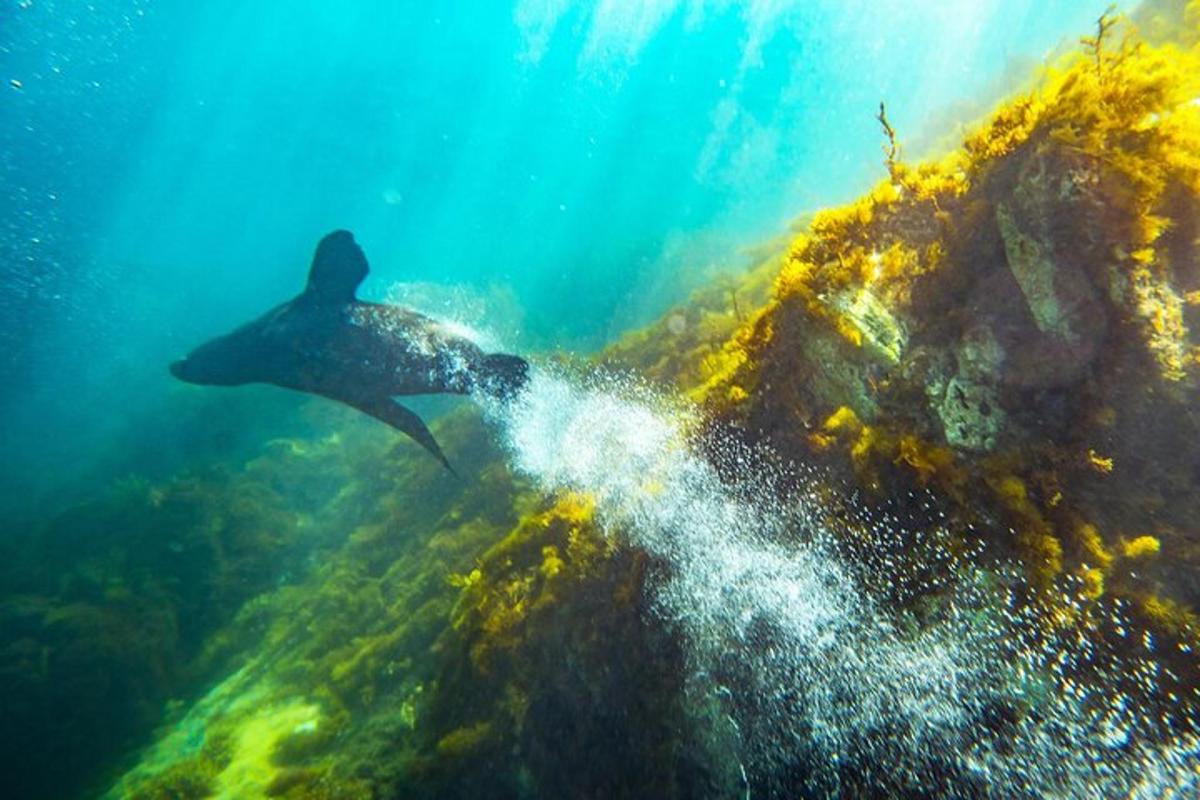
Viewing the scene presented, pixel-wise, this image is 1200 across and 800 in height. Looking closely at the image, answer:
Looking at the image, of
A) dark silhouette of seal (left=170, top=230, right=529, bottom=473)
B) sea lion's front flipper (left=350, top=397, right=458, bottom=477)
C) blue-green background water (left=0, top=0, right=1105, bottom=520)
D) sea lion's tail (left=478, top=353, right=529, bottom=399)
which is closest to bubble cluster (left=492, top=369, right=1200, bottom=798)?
sea lion's tail (left=478, top=353, right=529, bottom=399)

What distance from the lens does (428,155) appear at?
86.2 meters

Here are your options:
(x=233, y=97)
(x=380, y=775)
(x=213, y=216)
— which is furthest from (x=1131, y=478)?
(x=213, y=216)

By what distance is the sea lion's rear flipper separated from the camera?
7.12 metres

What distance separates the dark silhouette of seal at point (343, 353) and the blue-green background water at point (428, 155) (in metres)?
19.8

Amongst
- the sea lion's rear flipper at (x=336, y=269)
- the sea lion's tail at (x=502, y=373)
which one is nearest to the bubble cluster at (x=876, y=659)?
the sea lion's tail at (x=502, y=373)

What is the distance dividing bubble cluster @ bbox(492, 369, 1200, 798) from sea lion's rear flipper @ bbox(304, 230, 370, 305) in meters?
5.49

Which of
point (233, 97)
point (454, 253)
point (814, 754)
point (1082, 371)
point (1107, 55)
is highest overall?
point (233, 97)

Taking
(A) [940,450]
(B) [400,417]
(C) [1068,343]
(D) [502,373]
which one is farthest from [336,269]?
(C) [1068,343]

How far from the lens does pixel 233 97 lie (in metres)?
83.2

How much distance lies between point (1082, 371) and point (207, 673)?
14621 mm

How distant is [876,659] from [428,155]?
98.4m

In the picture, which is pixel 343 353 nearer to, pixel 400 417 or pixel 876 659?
pixel 400 417

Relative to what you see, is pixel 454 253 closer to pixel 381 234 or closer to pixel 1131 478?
pixel 381 234

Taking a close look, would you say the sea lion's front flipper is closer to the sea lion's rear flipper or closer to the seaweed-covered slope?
the sea lion's rear flipper
